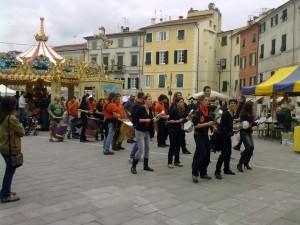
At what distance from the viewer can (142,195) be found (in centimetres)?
653

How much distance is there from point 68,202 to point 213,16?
5206 cm

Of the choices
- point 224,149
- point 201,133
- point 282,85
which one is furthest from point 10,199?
point 282,85

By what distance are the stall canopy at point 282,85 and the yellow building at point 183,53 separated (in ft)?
116

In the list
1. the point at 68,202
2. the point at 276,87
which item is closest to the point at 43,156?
the point at 68,202

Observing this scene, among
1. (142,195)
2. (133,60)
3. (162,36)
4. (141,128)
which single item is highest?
(162,36)

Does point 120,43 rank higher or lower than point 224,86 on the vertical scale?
higher

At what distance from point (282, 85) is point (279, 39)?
2099cm

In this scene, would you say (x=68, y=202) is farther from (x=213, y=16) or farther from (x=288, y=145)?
(x=213, y=16)

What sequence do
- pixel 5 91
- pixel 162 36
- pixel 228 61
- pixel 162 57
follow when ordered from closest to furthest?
1. pixel 5 91
2. pixel 228 61
3. pixel 162 36
4. pixel 162 57

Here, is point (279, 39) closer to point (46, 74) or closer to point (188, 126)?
point (46, 74)

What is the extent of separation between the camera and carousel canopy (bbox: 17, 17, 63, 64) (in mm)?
19922

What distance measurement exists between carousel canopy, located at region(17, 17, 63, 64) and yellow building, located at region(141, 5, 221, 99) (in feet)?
109

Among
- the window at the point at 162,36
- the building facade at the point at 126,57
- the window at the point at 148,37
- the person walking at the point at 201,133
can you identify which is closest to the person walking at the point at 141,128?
the person walking at the point at 201,133

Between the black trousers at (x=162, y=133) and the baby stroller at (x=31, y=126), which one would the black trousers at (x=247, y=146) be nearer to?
the black trousers at (x=162, y=133)
